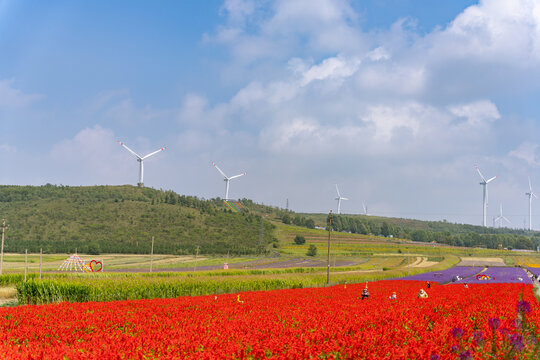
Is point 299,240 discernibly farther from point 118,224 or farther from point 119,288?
point 119,288

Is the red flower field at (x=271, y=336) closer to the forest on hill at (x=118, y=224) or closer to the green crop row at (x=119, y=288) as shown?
the green crop row at (x=119, y=288)

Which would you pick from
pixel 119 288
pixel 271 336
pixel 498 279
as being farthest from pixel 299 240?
pixel 271 336

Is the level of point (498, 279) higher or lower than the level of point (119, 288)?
lower

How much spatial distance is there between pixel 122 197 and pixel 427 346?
17443 centimetres

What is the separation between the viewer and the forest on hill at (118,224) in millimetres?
121125

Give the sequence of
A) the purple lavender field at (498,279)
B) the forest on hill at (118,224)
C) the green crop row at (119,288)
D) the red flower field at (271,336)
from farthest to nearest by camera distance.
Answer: the forest on hill at (118,224), the purple lavender field at (498,279), the green crop row at (119,288), the red flower field at (271,336)

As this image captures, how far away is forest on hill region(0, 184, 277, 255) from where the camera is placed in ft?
397

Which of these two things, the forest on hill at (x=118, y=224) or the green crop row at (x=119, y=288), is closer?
the green crop row at (x=119, y=288)

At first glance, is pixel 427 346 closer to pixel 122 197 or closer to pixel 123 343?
pixel 123 343

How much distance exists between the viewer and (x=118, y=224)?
5502 inches

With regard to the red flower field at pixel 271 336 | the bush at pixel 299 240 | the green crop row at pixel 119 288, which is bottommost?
the bush at pixel 299 240

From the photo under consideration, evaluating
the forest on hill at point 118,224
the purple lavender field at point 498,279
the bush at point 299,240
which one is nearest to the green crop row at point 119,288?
the purple lavender field at point 498,279

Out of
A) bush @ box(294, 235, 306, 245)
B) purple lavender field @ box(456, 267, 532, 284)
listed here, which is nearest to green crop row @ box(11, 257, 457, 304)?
purple lavender field @ box(456, 267, 532, 284)

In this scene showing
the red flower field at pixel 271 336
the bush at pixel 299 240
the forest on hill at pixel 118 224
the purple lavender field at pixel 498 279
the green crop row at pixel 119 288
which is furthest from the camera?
the bush at pixel 299 240
